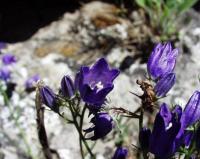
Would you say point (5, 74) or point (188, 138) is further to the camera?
point (5, 74)

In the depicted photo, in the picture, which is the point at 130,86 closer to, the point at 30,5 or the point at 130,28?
the point at 130,28

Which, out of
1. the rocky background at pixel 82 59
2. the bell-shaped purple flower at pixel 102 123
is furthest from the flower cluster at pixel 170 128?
→ the rocky background at pixel 82 59

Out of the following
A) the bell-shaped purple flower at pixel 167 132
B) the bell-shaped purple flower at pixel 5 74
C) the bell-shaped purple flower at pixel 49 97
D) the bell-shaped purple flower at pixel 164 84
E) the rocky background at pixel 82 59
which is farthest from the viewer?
the bell-shaped purple flower at pixel 5 74

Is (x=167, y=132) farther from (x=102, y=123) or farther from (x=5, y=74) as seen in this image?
(x=5, y=74)

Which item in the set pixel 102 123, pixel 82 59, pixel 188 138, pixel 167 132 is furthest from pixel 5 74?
pixel 167 132

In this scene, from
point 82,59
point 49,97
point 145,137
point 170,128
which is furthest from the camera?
point 82,59

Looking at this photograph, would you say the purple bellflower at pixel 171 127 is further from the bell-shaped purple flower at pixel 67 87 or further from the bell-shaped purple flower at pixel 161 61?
the bell-shaped purple flower at pixel 67 87
